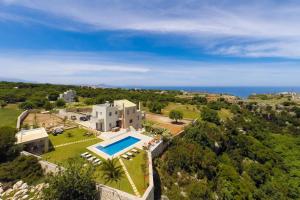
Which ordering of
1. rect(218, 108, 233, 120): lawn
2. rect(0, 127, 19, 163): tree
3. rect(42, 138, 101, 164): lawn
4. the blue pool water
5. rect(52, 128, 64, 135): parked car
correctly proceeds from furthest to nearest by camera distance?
rect(218, 108, 233, 120): lawn
rect(52, 128, 64, 135): parked car
the blue pool water
rect(42, 138, 101, 164): lawn
rect(0, 127, 19, 163): tree

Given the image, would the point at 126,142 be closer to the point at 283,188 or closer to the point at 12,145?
the point at 12,145

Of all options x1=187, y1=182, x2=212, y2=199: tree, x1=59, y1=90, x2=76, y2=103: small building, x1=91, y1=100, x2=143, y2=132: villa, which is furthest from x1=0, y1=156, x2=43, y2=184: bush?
x1=59, y1=90, x2=76, y2=103: small building

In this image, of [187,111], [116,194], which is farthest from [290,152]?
A: [116,194]

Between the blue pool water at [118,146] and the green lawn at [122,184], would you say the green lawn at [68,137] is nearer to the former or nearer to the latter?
the blue pool water at [118,146]

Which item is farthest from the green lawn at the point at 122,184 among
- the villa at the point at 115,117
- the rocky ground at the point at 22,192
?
the villa at the point at 115,117

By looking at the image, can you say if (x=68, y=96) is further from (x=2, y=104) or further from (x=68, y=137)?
(x=68, y=137)

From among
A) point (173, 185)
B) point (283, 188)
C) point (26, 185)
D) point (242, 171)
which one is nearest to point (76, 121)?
point (26, 185)

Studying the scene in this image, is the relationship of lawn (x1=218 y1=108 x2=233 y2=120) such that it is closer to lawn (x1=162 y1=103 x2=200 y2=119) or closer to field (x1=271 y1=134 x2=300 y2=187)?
lawn (x1=162 y1=103 x2=200 y2=119)
